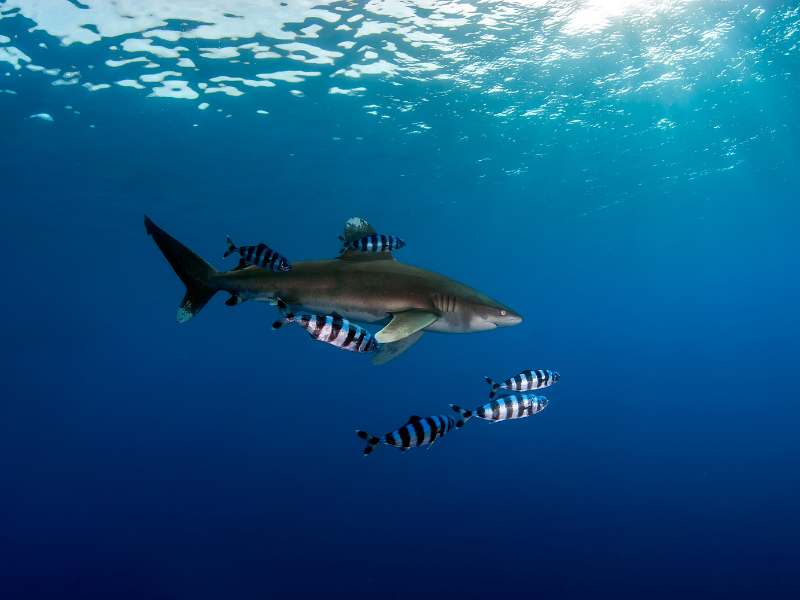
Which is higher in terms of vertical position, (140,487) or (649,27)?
(649,27)

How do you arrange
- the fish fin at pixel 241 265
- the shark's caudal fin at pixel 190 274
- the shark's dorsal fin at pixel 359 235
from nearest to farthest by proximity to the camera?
the shark's caudal fin at pixel 190 274 → the fish fin at pixel 241 265 → the shark's dorsal fin at pixel 359 235

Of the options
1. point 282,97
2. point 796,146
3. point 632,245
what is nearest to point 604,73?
point 282,97

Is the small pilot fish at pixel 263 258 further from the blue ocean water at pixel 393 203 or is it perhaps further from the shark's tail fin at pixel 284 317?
the blue ocean water at pixel 393 203

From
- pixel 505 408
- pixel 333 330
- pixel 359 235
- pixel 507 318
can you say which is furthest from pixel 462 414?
pixel 359 235

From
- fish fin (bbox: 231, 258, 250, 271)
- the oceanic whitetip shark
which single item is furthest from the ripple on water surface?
the oceanic whitetip shark

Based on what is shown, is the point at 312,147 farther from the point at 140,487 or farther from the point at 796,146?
the point at 796,146

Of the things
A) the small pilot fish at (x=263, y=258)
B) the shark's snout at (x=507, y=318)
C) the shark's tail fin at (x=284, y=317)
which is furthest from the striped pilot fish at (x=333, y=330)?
the shark's snout at (x=507, y=318)

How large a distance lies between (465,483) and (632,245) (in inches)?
2263

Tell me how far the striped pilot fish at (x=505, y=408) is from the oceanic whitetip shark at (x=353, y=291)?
36.0 inches

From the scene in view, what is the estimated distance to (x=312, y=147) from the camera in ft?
86.4

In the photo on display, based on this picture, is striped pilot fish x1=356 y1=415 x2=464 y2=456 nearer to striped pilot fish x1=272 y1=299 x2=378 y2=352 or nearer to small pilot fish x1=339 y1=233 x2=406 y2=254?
striped pilot fish x1=272 y1=299 x2=378 y2=352

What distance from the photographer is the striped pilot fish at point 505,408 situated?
5305 millimetres

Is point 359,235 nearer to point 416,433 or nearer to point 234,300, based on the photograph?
point 234,300

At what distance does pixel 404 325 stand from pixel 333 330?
1127mm
